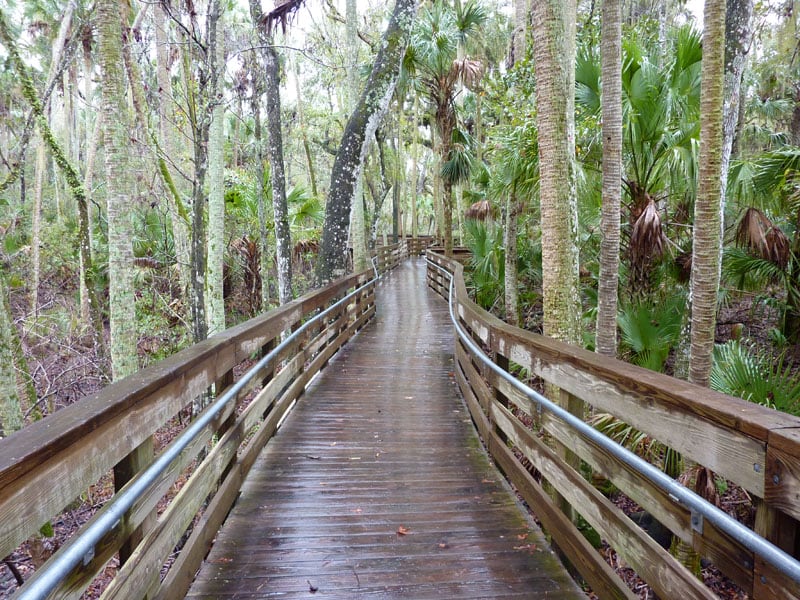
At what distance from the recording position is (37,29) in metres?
23.2

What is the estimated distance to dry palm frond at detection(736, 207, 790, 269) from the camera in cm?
675

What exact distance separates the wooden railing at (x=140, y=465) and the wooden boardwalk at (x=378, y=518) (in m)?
0.26

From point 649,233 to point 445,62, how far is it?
11.3 meters

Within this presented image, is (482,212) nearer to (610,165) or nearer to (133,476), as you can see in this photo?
(610,165)

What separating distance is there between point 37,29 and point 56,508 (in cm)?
2943

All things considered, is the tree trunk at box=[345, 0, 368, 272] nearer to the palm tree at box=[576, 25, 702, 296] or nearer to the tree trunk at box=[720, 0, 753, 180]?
the palm tree at box=[576, 25, 702, 296]

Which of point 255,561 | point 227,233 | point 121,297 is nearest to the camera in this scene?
point 255,561

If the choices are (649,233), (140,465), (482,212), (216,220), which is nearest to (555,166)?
(649,233)

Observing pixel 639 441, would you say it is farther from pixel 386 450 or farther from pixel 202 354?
pixel 202 354

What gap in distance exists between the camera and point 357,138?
8.53 m

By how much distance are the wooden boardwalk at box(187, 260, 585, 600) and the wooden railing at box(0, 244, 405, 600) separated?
0.26 meters

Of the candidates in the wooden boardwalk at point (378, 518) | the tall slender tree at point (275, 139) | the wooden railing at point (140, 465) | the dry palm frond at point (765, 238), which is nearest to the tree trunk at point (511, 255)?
the dry palm frond at point (765, 238)

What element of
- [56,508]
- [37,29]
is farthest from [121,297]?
[37,29]

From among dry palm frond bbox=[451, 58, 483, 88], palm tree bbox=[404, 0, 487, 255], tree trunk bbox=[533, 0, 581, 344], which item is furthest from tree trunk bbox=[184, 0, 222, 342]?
dry palm frond bbox=[451, 58, 483, 88]
